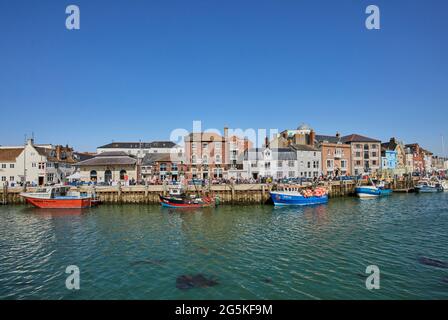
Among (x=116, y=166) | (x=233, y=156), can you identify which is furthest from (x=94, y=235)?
(x=233, y=156)

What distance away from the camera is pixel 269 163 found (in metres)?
55.7

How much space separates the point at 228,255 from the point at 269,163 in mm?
40916

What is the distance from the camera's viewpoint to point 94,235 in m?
21.3

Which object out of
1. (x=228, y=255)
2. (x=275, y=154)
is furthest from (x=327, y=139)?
(x=228, y=255)

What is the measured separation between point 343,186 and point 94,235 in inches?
1729

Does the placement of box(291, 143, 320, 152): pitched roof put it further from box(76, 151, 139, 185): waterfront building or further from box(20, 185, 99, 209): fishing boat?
box(20, 185, 99, 209): fishing boat

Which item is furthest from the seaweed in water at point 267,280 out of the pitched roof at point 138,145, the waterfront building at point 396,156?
the waterfront building at point 396,156

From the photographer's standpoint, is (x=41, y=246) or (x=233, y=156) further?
(x=233, y=156)

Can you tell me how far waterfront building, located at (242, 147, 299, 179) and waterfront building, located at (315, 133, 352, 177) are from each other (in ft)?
31.1

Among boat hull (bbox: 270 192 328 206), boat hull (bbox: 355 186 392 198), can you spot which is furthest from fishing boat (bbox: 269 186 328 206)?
boat hull (bbox: 355 186 392 198)

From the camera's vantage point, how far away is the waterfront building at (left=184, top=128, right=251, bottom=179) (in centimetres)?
5391

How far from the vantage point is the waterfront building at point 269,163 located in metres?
54.9
